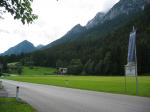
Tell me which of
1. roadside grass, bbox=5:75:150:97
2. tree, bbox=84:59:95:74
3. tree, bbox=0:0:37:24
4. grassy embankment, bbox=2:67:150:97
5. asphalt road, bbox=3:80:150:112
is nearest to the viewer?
tree, bbox=0:0:37:24

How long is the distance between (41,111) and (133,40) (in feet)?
55.3

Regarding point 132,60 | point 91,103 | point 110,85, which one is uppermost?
point 132,60

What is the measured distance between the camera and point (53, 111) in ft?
48.5

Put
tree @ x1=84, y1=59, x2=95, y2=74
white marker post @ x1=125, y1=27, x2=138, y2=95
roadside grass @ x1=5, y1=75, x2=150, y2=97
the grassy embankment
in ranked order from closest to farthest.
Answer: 1. white marker post @ x1=125, y1=27, x2=138, y2=95
2. roadside grass @ x1=5, y1=75, x2=150, y2=97
3. the grassy embankment
4. tree @ x1=84, y1=59, x2=95, y2=74

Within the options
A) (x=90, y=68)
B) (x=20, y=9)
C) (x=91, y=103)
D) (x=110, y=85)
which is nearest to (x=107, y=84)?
(x=110, y=85)

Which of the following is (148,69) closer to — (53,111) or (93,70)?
(93,70)

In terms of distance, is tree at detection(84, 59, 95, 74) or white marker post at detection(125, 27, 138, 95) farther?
tree at detection(84, 59, 95, 74)

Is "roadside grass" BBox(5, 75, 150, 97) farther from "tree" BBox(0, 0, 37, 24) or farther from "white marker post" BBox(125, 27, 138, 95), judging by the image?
"tree" BBox(0, 0, 37, 24)

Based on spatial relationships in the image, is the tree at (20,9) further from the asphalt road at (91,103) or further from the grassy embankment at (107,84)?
the grassy embankment at (107,84)

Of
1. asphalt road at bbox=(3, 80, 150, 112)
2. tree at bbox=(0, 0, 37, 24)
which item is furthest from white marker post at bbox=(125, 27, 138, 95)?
tree at bbox=(0, 0, 37, 24)

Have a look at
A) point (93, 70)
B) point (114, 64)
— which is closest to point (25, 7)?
point (114, 64)

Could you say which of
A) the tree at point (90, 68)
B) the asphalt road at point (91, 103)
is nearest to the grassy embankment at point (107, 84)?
the asphalt road at point (91, 103)

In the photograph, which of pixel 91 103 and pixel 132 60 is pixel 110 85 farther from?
pixel 91 103

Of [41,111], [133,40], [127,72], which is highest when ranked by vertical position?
[133,40]
